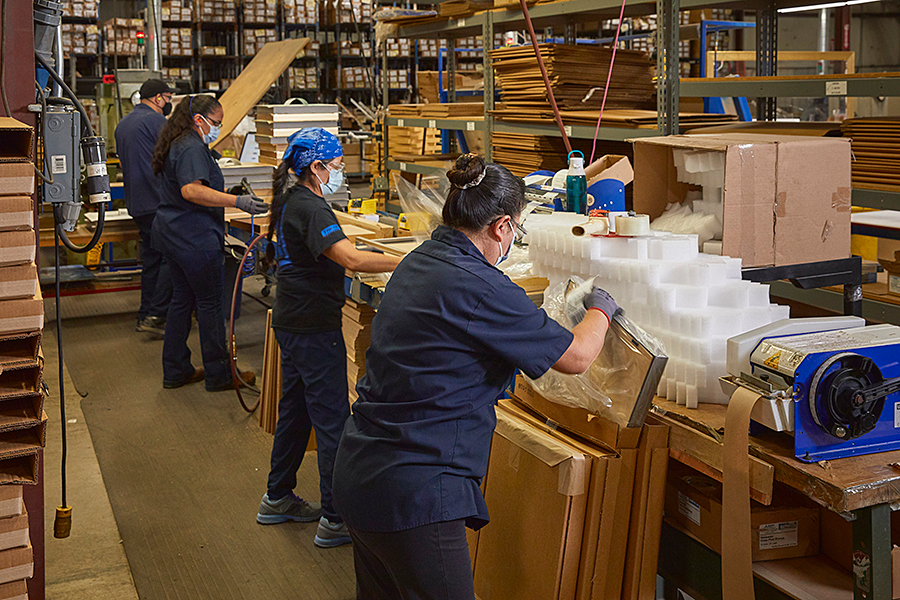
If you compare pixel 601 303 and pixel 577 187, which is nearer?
pixel 601 303

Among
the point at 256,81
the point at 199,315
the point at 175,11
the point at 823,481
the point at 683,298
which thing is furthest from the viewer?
the point at 175,11

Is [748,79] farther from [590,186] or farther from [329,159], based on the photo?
[329,159]

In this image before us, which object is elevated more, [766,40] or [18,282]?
[766,40]

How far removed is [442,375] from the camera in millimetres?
1911

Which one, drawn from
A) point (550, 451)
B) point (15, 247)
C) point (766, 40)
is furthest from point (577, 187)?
point (766, 40)

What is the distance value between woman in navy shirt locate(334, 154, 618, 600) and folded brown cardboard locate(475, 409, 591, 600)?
21cm

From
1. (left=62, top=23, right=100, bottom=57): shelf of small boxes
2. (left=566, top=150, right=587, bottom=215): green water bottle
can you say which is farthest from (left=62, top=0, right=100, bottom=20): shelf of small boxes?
(left=566, top=150, right=587, bottom=215): green water bottle

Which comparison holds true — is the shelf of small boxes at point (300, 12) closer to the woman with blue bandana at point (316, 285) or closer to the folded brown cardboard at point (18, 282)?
the woman with blue bandana at point (316, 285)

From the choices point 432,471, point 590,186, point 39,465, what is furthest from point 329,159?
point 432,471

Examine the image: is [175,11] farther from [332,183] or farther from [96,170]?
[96,170]

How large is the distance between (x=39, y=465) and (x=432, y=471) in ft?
4.35

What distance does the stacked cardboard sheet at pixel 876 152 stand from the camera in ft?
11.4

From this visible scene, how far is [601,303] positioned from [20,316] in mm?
1539

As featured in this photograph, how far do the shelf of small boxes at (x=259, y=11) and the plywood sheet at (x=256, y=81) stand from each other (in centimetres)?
687
